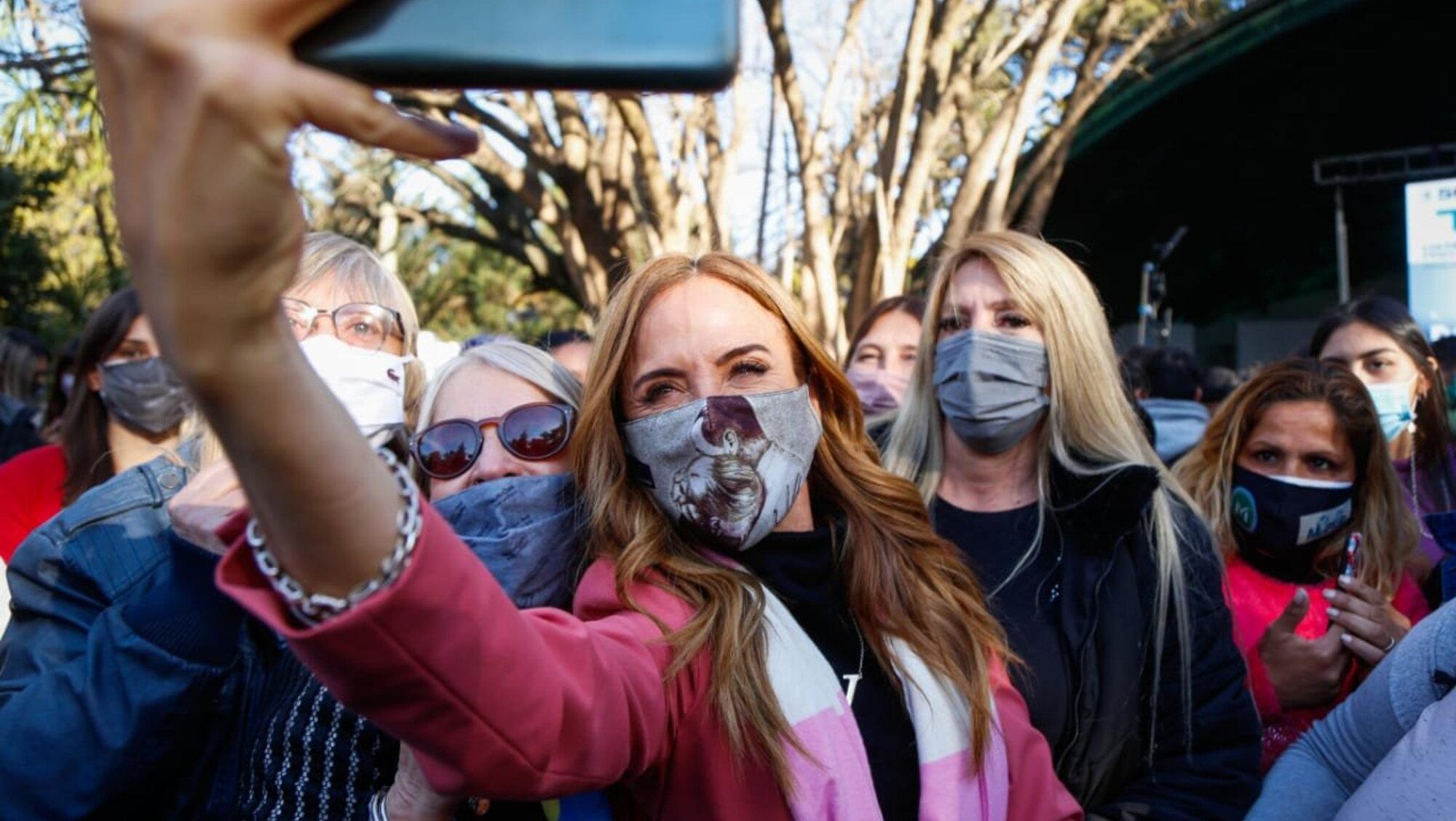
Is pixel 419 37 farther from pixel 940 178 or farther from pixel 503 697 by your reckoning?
pixel 940 178

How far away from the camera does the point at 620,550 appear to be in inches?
77.8

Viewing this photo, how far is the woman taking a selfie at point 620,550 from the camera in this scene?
0.87m

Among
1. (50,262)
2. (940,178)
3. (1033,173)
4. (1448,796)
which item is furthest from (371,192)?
(1448,796)

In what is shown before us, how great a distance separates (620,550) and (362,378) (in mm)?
559

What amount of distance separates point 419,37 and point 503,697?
0.64 metres

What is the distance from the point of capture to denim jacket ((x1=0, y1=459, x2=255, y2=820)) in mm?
1664

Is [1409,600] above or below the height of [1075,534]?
below

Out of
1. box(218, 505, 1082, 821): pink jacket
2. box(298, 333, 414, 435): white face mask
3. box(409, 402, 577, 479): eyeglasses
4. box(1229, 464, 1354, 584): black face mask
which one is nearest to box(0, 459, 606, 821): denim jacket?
box(218, 505, 1082, 821): pink jacket

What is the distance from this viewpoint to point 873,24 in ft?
33.0

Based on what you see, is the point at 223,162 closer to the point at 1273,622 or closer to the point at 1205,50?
the point at 1273,622

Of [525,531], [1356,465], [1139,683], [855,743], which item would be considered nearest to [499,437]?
[525,531]

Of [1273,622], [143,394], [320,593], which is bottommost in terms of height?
[1273,622]

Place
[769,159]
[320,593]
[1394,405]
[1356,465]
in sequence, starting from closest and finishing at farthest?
1. [320,593]
2. [1356,465]
3. [1394,405]
4. [769,159]

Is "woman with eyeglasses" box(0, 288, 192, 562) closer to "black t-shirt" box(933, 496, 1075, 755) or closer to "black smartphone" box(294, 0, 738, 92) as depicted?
"black t-shirt" box(933, 496, 1075, 755)
